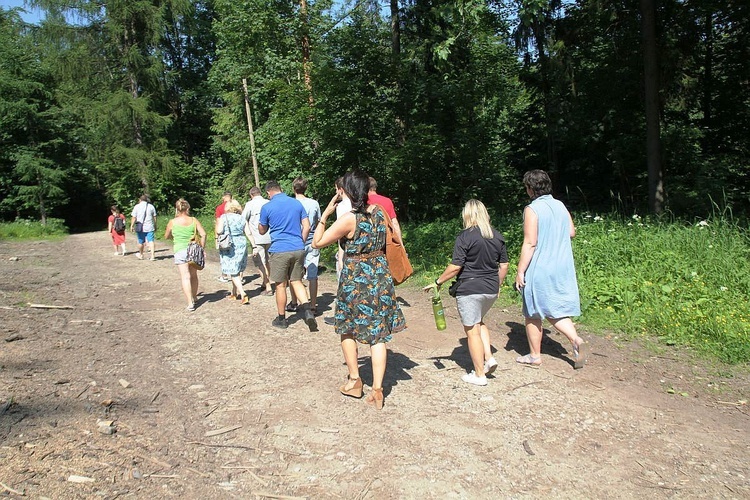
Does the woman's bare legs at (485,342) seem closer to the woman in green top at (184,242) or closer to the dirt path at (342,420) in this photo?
the dirt path at (342,420)

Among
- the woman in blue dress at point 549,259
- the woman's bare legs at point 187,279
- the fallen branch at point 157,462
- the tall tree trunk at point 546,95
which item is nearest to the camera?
the fallen branch at point 157,462

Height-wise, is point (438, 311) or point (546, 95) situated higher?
point (546, 95)

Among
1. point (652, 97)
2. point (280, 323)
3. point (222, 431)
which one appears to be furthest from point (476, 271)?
point (652, 97)

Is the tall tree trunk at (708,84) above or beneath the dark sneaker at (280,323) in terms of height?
above

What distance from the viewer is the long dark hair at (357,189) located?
4.34 metres

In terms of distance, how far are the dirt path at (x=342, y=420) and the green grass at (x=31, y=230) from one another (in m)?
23.4

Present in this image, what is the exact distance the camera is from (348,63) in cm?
1581

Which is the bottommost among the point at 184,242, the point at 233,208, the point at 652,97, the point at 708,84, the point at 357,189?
the point at 184,242

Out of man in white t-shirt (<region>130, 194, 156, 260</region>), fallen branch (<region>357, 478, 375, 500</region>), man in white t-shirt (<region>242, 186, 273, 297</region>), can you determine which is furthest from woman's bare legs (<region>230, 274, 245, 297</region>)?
man in white t-shirt (<region>130, 194, 156, 260</region>)

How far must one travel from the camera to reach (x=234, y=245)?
29.5 feet

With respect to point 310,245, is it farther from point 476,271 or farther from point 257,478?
point 257,478

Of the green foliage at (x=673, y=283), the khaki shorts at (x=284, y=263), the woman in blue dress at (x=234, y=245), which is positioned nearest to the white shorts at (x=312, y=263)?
the khaki shorts at (x=284, y=263)

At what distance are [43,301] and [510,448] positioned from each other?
7998 mm

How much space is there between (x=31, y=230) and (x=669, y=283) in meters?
30.1
